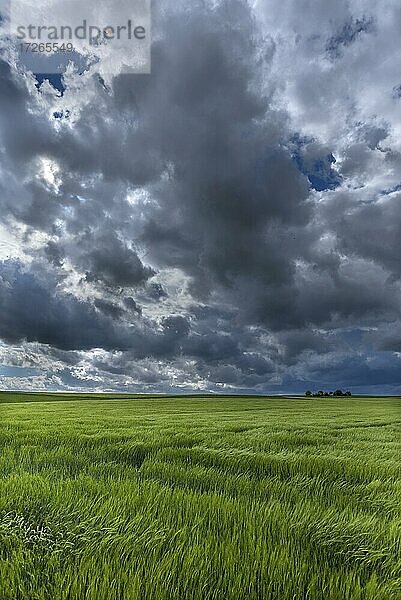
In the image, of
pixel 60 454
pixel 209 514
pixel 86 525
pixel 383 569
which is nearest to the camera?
pixel 383 569

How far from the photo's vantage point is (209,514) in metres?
3.97

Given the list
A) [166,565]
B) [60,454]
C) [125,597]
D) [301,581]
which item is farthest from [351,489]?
[60,454]

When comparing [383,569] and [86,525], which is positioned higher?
[86,525]

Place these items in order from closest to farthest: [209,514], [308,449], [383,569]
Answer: [383,569] → [209,514] → [308,449]

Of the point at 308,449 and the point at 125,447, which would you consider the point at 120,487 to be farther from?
the point at 308,449

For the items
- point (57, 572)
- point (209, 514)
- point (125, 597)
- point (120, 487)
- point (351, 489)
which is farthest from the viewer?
point (351, 489)

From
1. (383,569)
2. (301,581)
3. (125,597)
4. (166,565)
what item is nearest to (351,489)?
(383,569)

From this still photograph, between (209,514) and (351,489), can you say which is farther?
(351,489)

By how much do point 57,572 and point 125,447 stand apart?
5485 mm

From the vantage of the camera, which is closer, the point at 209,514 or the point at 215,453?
the point at 209,514

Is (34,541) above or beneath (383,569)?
above

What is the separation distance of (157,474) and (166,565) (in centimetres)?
310

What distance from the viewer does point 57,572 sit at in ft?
9.00

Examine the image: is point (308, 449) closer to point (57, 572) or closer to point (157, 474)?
point (157, 474)
